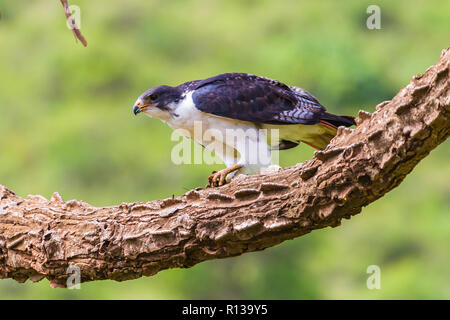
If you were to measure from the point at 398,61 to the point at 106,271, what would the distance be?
5782 mm

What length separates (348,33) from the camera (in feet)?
26.4

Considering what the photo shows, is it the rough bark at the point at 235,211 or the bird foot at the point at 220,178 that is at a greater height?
the bird foot at the point at 220,178

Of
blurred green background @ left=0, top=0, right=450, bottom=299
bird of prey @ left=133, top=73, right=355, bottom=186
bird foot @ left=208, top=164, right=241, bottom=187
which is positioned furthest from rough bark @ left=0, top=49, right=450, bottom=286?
blurred green background @ left=0, top=0, right=450, bottom=299

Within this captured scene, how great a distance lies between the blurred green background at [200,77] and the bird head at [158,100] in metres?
2.89

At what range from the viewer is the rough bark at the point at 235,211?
2.35 metres

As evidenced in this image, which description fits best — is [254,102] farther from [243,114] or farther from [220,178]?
[220,178]

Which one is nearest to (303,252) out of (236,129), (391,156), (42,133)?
(42,133)

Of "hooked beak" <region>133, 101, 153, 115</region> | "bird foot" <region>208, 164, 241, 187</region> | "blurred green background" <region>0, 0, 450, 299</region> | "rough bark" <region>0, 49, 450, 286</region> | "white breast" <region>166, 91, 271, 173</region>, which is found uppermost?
"blurred green background" <region>0, 0, 450, 299</region>

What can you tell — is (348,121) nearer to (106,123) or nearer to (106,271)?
(106,271)

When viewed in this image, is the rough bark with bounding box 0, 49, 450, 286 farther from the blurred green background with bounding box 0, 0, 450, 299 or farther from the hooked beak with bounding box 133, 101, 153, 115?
the blurred green background with bounding box 0, 0, 450, 299

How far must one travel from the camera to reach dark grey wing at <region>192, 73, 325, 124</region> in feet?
11.6

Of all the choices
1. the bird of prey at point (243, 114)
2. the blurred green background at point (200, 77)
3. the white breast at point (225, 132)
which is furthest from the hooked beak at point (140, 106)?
the blurred green background at point (200, 77)

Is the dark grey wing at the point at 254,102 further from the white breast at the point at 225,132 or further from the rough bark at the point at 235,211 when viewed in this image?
the rough bark at the point at 235,211

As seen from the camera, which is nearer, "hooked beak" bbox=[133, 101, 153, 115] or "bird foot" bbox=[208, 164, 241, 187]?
"bird foot" bbox=[208, 164, 241, 187]
